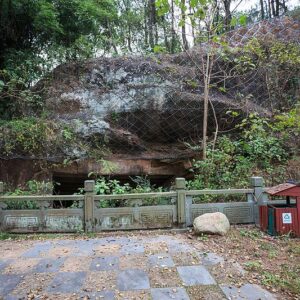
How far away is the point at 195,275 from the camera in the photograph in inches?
140

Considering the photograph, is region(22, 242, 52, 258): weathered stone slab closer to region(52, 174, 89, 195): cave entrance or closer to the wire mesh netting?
region(52, 174, 89, 195): cave entrance

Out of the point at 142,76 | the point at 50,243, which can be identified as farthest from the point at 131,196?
the point at 142,76

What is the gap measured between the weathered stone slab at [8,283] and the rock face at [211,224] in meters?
3.31

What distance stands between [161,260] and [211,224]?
162 centimetres

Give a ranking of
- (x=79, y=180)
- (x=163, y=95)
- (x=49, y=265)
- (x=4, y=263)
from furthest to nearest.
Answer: (x=79, y=180) < (x=163, y=95) < (x=4, y=263) < (x=49, y=265)

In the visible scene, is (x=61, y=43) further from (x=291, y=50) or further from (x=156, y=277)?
(x=156, y=277)

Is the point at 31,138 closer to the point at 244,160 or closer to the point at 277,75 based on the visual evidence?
the point at 244,160

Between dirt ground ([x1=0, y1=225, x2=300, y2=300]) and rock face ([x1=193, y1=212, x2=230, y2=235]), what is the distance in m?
0.13

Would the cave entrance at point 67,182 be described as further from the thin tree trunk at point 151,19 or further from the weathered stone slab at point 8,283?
the thin tree trunk at point 151,19

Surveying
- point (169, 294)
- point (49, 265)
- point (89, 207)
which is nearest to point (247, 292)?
point (169, 294)

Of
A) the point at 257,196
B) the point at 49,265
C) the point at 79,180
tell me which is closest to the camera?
the point at 49,265

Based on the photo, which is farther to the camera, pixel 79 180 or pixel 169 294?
pixel 79 180

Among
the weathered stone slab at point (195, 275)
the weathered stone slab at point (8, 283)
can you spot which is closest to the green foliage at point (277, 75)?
the weathered stone slab at point (195, 275)

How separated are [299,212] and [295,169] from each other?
290cm
